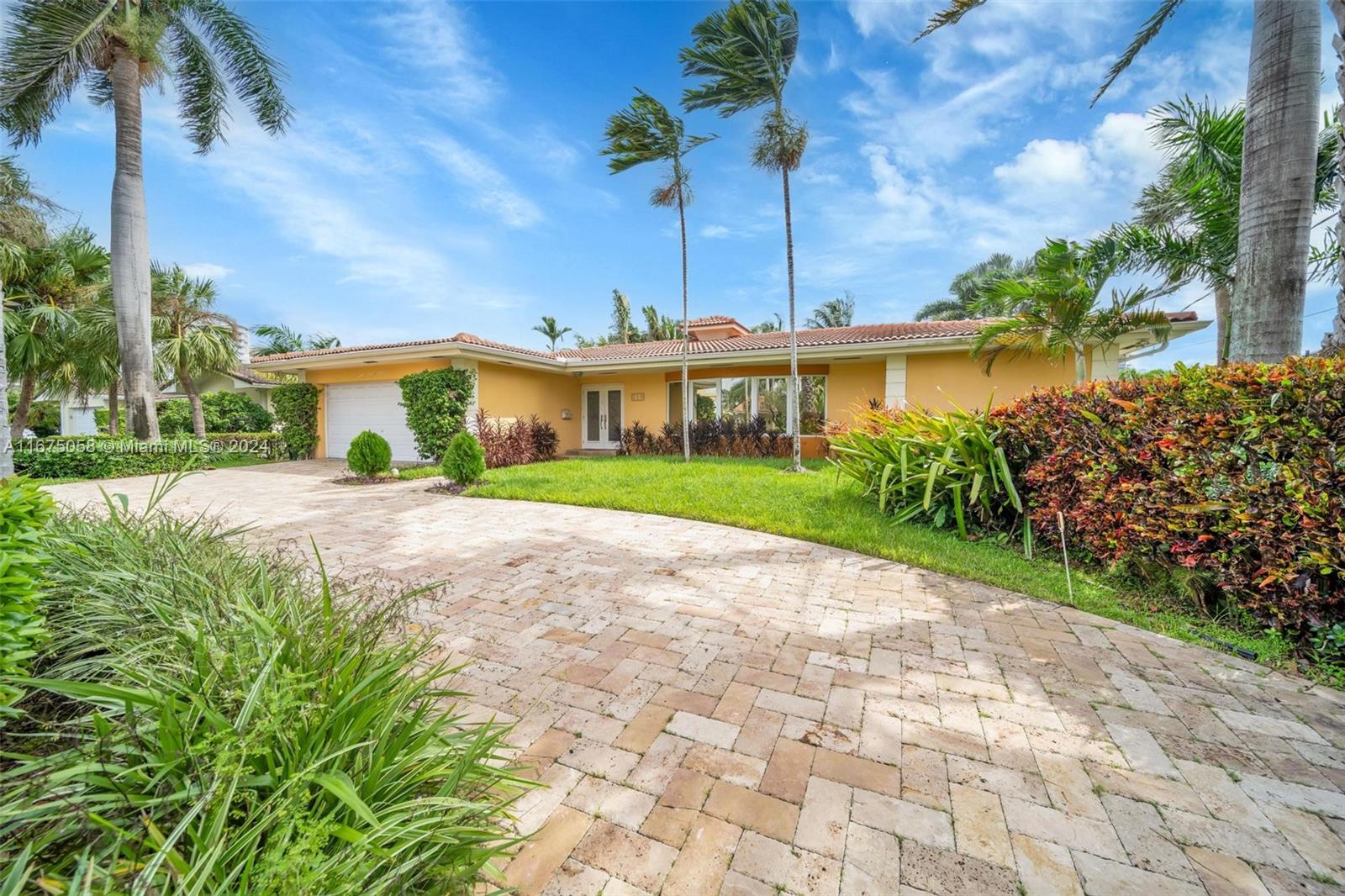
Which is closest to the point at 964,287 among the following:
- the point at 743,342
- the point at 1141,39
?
the point at 743,342

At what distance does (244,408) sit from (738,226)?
22.9 m

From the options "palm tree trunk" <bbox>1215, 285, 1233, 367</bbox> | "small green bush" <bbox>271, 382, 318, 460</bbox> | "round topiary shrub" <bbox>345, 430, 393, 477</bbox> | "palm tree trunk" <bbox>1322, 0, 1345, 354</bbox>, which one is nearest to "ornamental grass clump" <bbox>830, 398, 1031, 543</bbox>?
"palm tree trunk" <bbox>1322, 0, 1345, 354</bbox>

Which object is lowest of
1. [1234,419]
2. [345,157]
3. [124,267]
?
[1234,419]

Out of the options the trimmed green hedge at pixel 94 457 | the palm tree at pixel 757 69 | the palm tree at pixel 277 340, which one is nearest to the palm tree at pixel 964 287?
the palm tree at pixel 757 69

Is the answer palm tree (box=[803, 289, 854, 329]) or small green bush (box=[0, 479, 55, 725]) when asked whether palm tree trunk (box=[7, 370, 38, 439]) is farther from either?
palm tree (box=[803, 289, 854, 329])

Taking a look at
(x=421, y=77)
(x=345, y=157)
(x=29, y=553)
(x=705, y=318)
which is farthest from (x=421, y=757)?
(x=705, y=318)

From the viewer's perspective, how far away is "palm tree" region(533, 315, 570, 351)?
1238 inches

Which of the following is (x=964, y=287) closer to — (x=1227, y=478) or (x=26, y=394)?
(x=1227, y=478)

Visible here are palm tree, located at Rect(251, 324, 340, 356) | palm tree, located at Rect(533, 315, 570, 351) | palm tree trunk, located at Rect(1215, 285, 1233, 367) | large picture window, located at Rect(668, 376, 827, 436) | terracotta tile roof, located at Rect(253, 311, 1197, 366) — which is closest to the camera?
palm tree trunk, located at Rect(1215, 285, 1233, 367)

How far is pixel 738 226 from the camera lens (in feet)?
45.8

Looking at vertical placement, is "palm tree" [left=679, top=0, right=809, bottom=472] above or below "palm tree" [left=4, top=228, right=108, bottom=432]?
above

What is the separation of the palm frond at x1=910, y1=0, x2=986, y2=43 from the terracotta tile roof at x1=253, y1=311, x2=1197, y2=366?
22.6 ft

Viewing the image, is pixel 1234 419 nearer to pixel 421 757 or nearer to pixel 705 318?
pixel 421 757

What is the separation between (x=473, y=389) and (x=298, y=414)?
6.36 m
